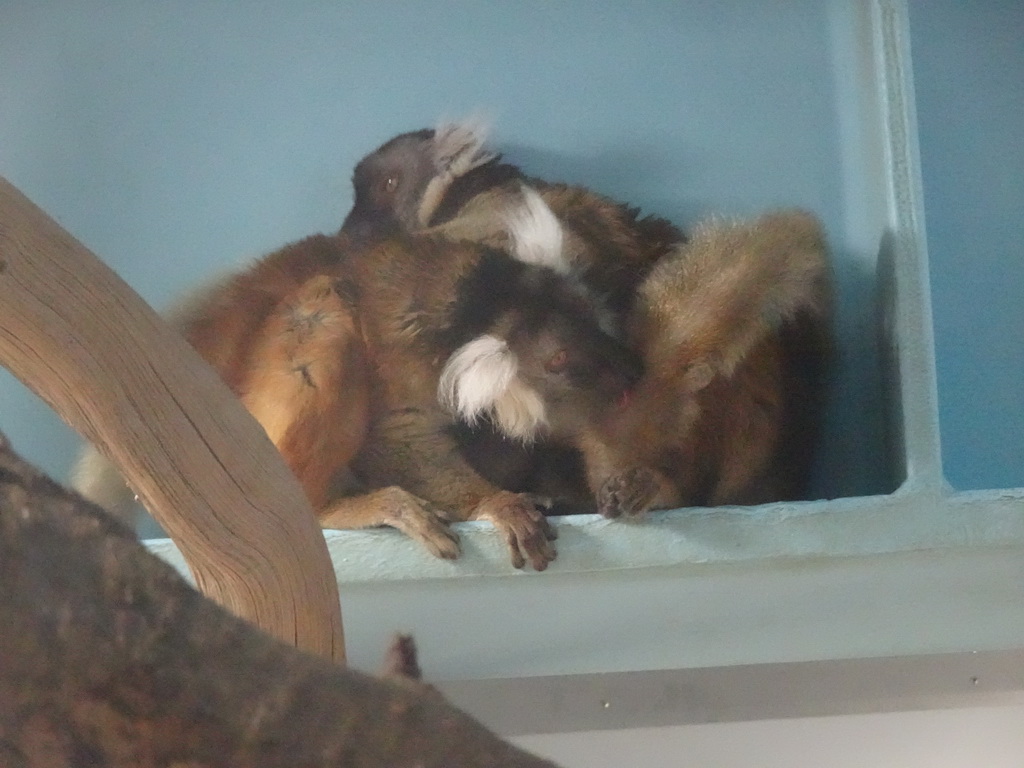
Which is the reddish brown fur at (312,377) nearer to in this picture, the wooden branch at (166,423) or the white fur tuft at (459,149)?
the white fur tuft at (459,149)

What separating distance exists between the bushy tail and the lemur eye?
0.10 m

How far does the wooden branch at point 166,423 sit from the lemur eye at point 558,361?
1.66ft

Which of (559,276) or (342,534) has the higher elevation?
(559,276)

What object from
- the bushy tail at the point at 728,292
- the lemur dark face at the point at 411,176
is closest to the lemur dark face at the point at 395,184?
the lemur dark face at the point at 411,176

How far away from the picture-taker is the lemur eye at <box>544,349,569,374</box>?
126 cm

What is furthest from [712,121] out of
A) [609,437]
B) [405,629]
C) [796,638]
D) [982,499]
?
[405,629]

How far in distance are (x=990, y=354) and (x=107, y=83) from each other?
159cm

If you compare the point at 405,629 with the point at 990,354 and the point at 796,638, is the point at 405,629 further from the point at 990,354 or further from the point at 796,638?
the point at 990,354

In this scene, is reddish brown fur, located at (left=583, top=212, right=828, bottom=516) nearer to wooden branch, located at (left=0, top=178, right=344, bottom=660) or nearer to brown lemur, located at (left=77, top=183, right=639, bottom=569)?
brown lemur, located at (left=77, top=183, right=639, bottom=569)

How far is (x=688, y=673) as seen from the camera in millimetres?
1284

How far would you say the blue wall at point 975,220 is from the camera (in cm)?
141

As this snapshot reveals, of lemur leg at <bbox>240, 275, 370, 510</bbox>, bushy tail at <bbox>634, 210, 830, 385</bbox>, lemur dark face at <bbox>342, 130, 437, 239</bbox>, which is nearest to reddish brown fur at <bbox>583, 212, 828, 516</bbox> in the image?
bushy tail at <bbox>634, 210, 830, 385</bbox>

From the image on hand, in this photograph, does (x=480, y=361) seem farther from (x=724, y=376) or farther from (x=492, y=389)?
(x=724, y=376)

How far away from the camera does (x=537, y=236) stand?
130 cm
